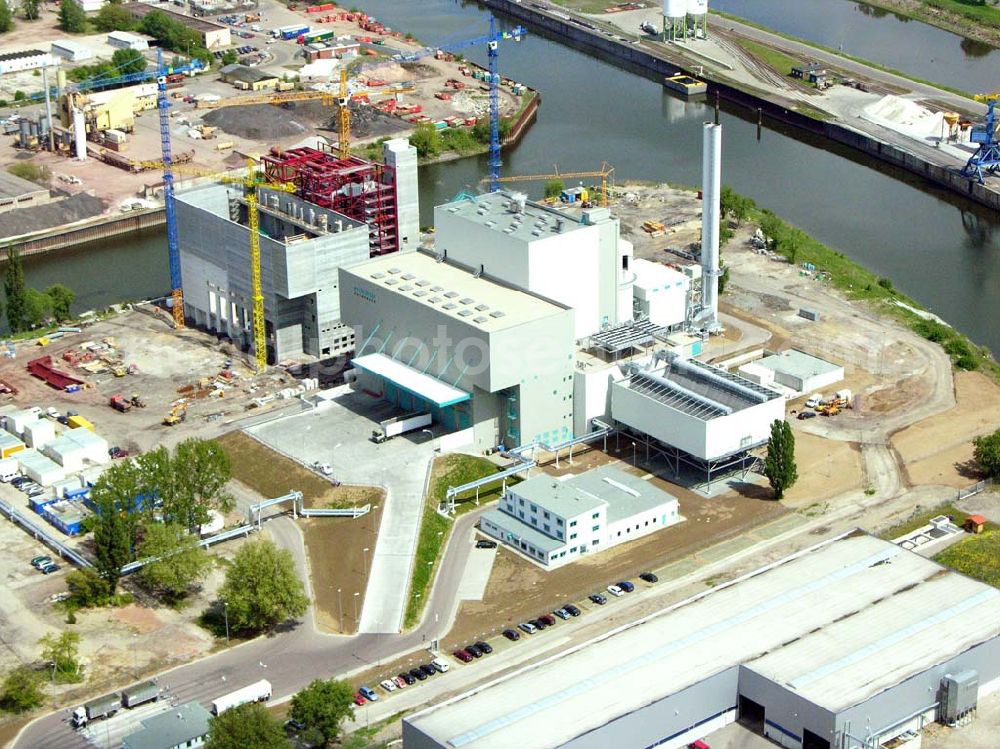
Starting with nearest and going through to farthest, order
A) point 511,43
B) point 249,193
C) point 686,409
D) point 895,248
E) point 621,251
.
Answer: point 686,409 < point 621,251 < point 249,193 < point 895,248 < point 511,43

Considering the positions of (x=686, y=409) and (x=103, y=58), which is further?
(x=103, y=58)

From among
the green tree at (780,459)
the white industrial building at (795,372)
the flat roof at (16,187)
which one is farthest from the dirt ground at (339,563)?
the flat roof at (16,187)

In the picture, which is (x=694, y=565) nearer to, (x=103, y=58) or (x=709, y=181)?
(x=709, y=181)

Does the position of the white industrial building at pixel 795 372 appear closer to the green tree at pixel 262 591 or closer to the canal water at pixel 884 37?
the green tree at pixel 262 591

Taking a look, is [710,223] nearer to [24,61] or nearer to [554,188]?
[554,188]

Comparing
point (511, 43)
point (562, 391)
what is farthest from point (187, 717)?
point (511, 43)

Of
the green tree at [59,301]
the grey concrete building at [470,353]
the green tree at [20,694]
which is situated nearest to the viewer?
the green tree at [20,694]

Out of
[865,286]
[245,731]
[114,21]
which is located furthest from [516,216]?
[114,21]
